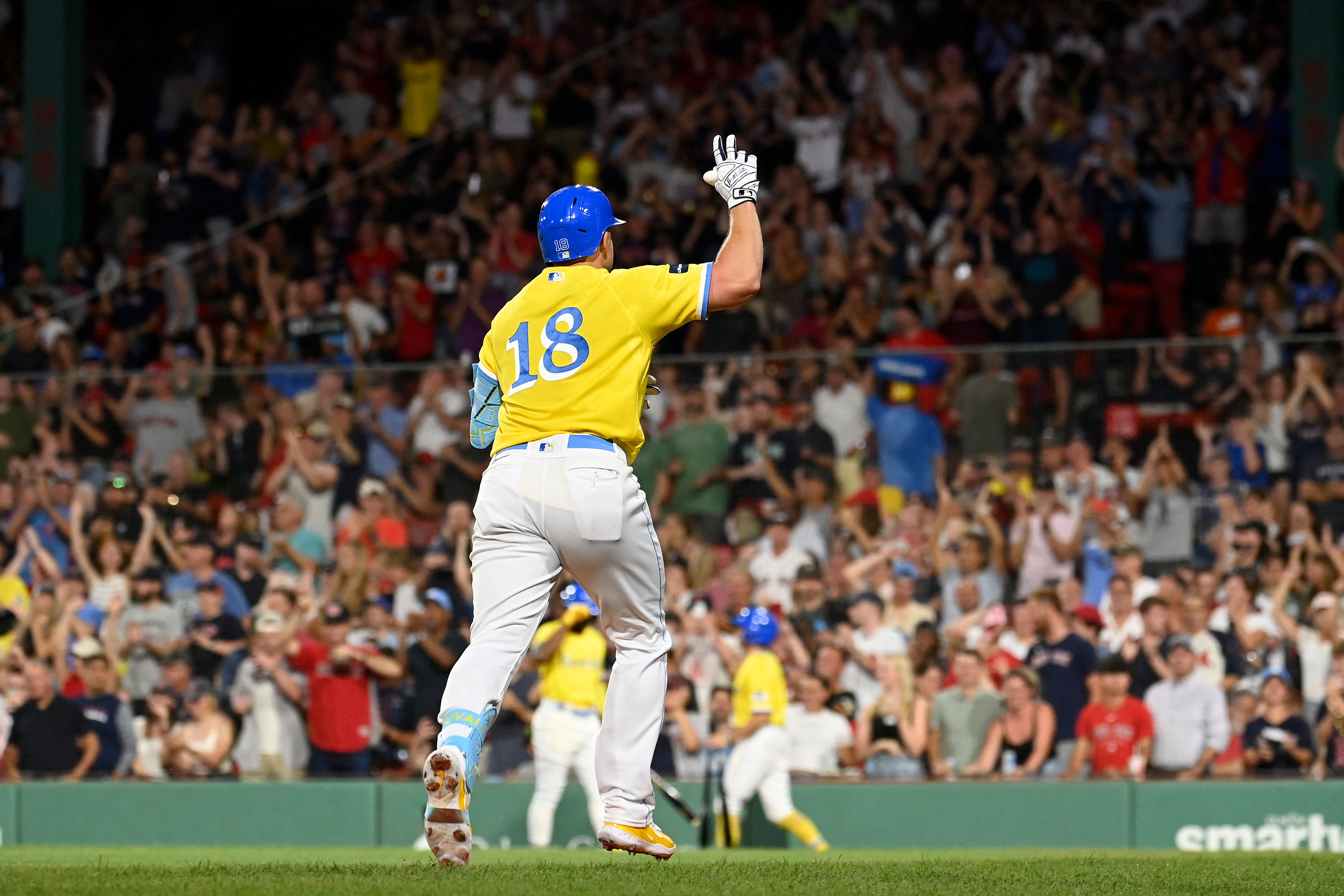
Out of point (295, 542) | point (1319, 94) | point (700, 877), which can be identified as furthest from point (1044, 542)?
point (700, 877)

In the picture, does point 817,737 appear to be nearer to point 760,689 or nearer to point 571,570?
point 760,689

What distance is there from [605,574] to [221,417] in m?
8.46

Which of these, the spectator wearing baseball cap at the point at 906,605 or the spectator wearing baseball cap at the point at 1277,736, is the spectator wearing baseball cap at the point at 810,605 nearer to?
the spectator wearing baseball cap at the point at 906,605

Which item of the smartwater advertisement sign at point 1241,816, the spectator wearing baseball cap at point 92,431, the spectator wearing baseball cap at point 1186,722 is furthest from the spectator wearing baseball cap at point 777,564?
the spectator wearing baseball cap at point 92,431

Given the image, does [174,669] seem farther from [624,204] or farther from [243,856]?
[624,204]

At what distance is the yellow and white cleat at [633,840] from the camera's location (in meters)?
6.25

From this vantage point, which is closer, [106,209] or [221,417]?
[221,417]

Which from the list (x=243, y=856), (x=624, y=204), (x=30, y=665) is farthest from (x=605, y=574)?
(x=624, y=204)

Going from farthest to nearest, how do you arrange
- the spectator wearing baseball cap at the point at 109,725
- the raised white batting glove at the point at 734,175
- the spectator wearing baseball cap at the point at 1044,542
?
the spectator wearing baseball cap at the point at 109,725 < the spectator wearing baseball cap at the point at 1044,542 < the raised white batting glove at the point at 734,175

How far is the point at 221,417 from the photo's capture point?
14.1 m

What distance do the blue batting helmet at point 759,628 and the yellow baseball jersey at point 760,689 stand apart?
0.07 meters

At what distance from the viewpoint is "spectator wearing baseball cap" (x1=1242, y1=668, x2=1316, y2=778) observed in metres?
12.2

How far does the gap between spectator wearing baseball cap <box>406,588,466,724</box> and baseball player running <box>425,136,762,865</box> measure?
7110 millimetres

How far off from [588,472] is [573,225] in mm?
883
